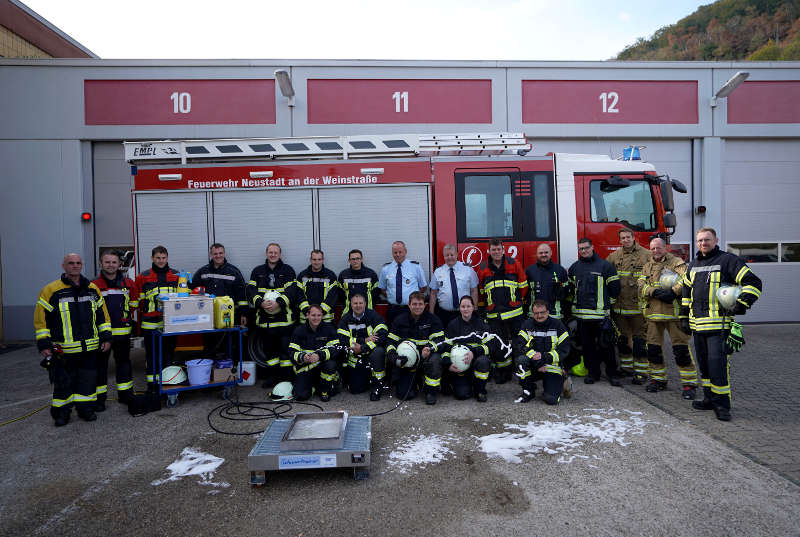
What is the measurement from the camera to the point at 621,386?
561cm

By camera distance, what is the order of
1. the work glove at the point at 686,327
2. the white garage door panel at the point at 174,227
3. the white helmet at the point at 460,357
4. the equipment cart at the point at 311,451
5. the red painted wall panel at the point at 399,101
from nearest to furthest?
the equipment cart at the point at 311,451, the work glove at the point at 686,327, the white helmet at the point at 460,357, the white garage door panel at the point at 174,227, the red painted wall panel at the point at 399,101

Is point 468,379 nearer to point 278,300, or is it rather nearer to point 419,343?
point 419,343

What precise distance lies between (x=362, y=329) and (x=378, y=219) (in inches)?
60.7

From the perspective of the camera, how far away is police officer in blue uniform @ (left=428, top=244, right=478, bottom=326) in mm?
5789

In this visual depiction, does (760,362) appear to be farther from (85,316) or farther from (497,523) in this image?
(85,316)

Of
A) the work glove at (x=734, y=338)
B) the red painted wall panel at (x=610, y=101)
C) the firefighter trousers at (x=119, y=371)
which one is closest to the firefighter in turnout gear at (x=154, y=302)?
the firefighter trousers at (x=119, y=371)

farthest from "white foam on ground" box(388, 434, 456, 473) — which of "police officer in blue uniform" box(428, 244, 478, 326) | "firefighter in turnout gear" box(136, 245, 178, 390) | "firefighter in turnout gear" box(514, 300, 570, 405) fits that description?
"firefighter in turnout gear" box(136, 245, 178, 390)

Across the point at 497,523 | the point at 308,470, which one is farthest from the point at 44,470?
the point at 497,523

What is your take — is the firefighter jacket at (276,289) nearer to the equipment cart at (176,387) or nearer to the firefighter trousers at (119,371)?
the equipment cart at (176,387)

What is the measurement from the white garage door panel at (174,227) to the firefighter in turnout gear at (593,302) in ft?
16.1

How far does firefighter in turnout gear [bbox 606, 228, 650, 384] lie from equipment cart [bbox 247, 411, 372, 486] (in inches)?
152

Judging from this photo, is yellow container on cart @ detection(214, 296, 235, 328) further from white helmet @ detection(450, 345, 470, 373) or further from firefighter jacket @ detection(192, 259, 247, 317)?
white helmet @ detection(450, 345, 470, 373)

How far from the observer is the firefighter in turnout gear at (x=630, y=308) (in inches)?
224

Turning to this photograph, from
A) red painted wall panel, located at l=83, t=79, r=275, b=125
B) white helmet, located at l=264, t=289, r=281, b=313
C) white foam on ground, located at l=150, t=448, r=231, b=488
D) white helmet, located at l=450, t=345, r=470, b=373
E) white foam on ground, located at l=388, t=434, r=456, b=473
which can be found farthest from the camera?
red painted wall panel, located at l=83, t=79, r=275, b=125
